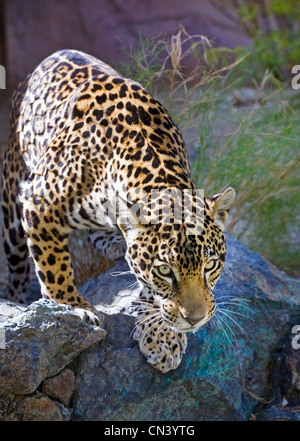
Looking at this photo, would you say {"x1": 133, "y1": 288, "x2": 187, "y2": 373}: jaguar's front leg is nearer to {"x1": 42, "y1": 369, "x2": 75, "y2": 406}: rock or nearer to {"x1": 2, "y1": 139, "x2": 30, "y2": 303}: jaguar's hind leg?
{"x1": 42, "y1": 369, "x2": 75, "y2": 406}: rock

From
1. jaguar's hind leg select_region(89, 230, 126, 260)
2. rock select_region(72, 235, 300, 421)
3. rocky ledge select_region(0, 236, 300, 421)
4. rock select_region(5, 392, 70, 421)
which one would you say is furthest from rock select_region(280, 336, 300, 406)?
rock select_region(5, 392, 70, 421)

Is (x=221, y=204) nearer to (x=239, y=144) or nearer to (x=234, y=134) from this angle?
(x=234, y=134)

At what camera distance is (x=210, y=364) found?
5.37m

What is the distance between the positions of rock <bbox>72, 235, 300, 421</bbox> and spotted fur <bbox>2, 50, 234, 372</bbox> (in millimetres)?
210

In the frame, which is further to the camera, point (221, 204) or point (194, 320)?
point (221, 204)

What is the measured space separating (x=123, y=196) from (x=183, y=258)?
714 mm

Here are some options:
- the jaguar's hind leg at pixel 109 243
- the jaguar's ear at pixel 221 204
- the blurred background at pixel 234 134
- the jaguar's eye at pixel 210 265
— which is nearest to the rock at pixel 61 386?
the jaguar's eye at pixel 210 265

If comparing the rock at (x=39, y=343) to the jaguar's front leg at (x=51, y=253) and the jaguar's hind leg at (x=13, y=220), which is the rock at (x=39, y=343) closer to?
the jaguar's front leg at (x=51, y=253)

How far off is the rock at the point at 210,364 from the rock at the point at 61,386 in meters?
0.06

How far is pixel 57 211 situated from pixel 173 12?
35.5ft

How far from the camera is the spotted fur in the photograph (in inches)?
172

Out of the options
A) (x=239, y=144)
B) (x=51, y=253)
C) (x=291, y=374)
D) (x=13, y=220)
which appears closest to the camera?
(x=51, y=253)

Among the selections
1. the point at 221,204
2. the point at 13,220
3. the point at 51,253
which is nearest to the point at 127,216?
the point at 221,204
